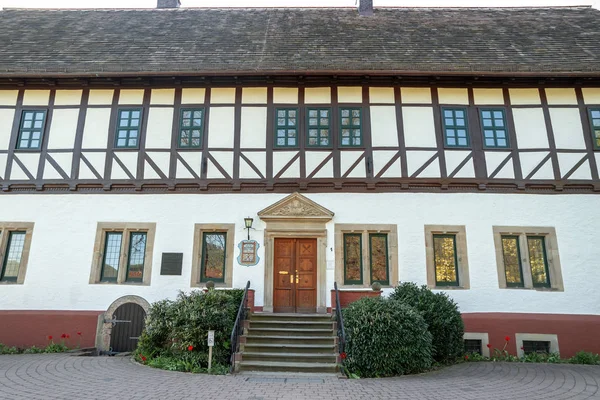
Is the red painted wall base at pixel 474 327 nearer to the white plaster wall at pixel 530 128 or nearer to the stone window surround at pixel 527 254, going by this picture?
the stone window surround at pixel 527 254

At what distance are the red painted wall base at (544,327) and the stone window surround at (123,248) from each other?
958 centimetres

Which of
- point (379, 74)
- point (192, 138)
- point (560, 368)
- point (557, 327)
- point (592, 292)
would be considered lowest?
point (560, 368)

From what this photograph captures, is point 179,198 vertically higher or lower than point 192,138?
lower

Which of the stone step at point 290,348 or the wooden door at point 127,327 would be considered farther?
the wooden door at point 127,327

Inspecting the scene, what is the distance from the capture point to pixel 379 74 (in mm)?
12617

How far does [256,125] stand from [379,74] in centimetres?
429

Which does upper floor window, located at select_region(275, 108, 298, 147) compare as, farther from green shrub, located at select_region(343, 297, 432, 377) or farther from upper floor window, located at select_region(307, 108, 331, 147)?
green shrub, located at select_region(343, 297, 432, 377)

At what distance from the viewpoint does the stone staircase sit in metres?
9.04

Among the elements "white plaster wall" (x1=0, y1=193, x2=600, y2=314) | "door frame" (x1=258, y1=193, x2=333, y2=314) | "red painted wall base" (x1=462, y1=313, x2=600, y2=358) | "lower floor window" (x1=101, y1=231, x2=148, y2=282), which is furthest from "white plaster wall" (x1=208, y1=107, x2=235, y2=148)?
"red painted wall base" (x1=462, y1=313, x2=600, y2=358)

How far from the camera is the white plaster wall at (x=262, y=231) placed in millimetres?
11750

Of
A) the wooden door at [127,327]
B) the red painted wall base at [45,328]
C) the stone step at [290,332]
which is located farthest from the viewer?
the wooden door at [127,327]

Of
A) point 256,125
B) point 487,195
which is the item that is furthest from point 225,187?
point 487,195

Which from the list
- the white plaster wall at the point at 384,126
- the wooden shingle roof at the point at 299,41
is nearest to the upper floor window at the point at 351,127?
the white plaster wall at the point at 384,126

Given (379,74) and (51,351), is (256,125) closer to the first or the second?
(379,74)
